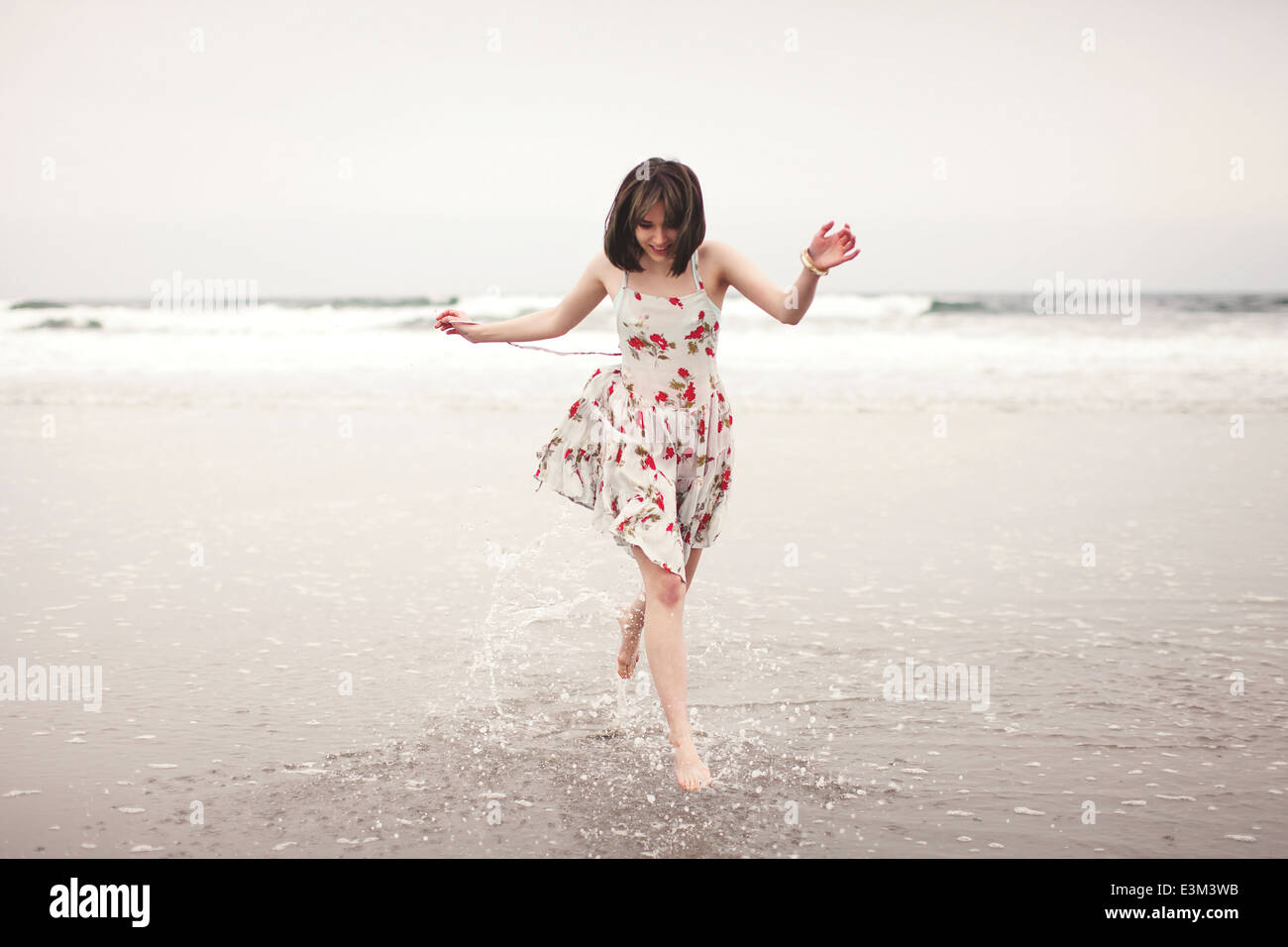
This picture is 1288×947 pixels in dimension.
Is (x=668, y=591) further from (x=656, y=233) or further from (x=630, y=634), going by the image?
(x=656, y=233)

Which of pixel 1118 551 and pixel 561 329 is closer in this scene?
pixel 561 329

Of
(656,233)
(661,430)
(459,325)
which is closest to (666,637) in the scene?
(661,430)

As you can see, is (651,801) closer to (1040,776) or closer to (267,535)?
(1040,776)

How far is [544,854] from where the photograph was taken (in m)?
3.14

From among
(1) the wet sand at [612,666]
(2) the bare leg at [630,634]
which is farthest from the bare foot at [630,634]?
(1) the wet sand at [612,666]

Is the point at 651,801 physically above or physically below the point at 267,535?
below

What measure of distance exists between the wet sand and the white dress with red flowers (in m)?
0.74

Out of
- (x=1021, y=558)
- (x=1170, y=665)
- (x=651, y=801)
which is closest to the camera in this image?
(x=651, y=801)

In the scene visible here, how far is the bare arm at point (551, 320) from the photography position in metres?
3.94

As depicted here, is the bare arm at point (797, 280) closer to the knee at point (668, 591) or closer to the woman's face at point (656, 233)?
the woman's face at point (656, 233)

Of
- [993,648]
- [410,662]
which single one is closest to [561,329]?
[410,662]

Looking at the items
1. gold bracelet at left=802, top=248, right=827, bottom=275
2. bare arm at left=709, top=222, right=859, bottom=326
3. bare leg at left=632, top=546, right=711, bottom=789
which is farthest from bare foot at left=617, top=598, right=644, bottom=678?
gold bracelet at left=802, top=248, right=827, bottom=275
